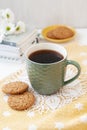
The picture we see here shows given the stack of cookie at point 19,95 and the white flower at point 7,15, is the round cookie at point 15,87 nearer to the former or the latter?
the stack of cookie at point 19,95

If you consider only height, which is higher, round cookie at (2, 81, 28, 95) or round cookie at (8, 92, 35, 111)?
round cookie at (2, 81, 28, 95)

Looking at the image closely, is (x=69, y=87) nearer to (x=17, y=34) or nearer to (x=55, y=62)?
(x=55, y=62)

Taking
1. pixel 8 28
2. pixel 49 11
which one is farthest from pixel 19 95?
pixel 49 11

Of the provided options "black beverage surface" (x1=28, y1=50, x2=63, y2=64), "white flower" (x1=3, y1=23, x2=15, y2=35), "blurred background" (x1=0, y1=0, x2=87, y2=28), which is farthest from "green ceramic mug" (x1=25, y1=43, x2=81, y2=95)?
"blurred background" (x1=0, y1=0, x2=87, y2=28)

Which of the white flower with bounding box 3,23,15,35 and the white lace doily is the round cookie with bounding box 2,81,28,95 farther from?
the white flower with bounding box 3,23,15,35

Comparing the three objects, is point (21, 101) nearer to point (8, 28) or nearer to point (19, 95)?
point (19, 95)

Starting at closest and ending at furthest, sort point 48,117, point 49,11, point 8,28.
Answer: point 48,117 → point 8,28 → point 49,11

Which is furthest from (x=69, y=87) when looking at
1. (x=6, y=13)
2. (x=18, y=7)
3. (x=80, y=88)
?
(x=18, y=7)
